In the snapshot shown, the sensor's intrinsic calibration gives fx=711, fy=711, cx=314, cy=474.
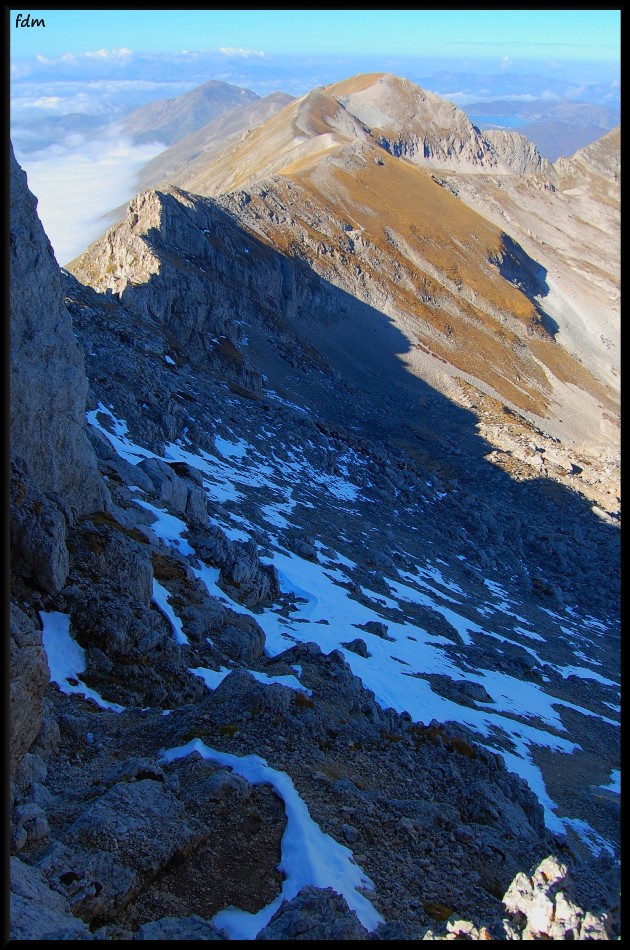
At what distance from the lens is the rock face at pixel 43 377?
2053 centimetres

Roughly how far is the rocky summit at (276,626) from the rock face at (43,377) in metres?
0.10

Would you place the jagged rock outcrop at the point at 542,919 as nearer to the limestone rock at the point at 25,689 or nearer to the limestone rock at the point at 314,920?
the limestone rock at the point at 314,920

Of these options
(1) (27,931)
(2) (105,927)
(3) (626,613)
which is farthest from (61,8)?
(2) (105,927)

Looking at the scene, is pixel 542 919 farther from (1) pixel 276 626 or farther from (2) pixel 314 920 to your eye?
(1) pixel 276 626

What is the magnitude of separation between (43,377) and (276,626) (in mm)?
12318

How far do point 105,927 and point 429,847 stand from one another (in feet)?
20.2

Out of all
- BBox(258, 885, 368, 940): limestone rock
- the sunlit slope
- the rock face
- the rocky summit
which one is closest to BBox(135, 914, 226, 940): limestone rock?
the rocky summit

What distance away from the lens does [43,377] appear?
21.2m

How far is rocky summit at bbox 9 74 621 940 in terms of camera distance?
10430 millimetres

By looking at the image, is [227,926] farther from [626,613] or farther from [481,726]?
[481,726]

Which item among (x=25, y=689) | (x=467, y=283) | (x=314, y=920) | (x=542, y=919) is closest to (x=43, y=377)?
(x=25, y=689)

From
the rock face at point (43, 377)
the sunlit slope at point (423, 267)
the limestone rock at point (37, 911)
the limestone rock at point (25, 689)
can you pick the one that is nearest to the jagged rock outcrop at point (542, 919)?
the limestone rock at point (37, 911)

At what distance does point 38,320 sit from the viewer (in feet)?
70.5

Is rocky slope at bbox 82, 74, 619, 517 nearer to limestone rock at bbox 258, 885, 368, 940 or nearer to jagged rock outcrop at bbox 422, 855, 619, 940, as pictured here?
jagged rock outcrop at bbox 422, 855, 619, 940
